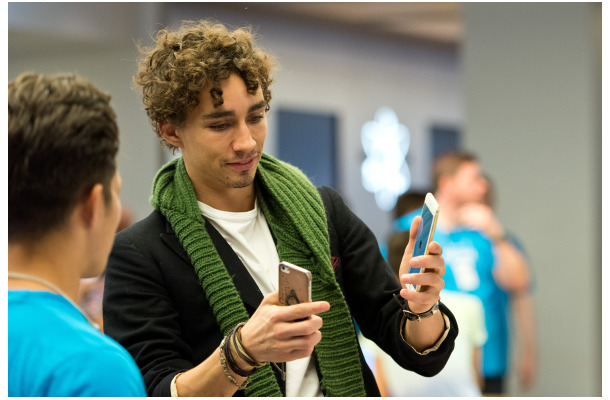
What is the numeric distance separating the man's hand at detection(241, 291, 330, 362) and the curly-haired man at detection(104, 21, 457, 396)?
1.3 inches

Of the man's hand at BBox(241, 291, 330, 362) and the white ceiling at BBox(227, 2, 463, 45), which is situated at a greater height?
the white ceiling at BBox(227, 2, 463, 45)

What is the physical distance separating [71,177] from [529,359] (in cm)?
385

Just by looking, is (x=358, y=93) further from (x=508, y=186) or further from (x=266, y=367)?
(x=266, y=367)

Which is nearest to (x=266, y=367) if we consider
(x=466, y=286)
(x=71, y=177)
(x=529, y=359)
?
(x=71, y=177)

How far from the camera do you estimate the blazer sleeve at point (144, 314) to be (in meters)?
1.36

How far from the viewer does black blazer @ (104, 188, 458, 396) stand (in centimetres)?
137

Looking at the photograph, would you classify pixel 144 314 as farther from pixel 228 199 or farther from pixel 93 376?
pixel 93 376

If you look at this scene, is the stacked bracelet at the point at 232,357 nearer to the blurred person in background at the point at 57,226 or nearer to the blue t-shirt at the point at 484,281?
the blurred person in background at the point at 57,226

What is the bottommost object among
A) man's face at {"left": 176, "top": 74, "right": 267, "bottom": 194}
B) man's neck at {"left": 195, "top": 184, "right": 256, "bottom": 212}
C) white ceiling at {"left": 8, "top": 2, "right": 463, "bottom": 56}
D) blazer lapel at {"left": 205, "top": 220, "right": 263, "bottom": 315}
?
blazer lapel at {"left": 205, "top": 220, "right": 263, "bottom": 315}

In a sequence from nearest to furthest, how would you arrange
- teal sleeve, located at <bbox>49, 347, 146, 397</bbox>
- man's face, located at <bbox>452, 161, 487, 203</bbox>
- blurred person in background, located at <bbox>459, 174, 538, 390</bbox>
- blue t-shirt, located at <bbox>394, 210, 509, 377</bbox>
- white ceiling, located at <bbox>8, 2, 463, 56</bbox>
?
teal sleeve, located at <bbox>49, 347, 146, 397</bbox>
white ceiling, located at <bbox>8, 2, 463, 56</bbox>
blue t-shirt, located at <bbox>394, 210, 509, 377</bbox>
man's face, located at <bbox>452, 161, 487, 203</bbox>
blurred person in background, located at <bbox>459, 174, 538, 390</bbox>

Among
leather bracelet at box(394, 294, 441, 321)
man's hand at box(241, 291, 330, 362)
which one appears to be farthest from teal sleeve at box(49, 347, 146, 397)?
leather bracelet at box(394, 294, 441, 321)

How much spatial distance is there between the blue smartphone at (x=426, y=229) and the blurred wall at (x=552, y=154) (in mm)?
3788

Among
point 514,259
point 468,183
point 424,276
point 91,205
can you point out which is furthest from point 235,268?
point 514,259

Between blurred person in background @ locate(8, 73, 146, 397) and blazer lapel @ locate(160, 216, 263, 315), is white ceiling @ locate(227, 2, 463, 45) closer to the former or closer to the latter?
blazer lapel @ locate(160, 216, 263, 315)
